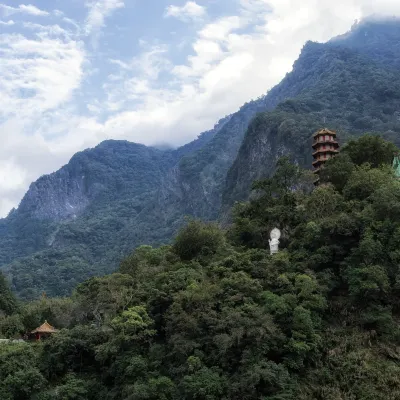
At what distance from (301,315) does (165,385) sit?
591cm

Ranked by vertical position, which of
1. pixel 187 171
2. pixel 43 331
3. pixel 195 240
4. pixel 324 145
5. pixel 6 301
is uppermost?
pixel 187 171

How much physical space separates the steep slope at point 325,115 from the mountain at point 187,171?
196 mm

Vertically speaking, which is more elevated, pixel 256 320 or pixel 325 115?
pixel 325 115

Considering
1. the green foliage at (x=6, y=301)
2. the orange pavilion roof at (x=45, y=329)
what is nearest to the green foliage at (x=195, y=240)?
the orange pavilion roof at (x=45, y=329)

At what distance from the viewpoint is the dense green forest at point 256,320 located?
1912 cm

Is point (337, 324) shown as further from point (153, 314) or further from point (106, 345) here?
point (106, 345)

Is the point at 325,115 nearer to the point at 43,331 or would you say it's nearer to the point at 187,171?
the point at 187,171

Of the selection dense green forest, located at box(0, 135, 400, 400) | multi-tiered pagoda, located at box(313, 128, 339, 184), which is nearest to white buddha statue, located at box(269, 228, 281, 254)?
dense green forest, located at box(0, 135, 400, 400)

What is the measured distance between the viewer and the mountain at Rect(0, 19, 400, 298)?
280 ft

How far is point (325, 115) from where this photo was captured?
281ft

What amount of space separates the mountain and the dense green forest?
42263 millimetres

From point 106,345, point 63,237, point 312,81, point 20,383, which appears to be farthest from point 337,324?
point 63,237

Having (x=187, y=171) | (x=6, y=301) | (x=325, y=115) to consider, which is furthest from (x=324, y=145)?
(x=187, y=171)

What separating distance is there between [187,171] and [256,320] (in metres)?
106
